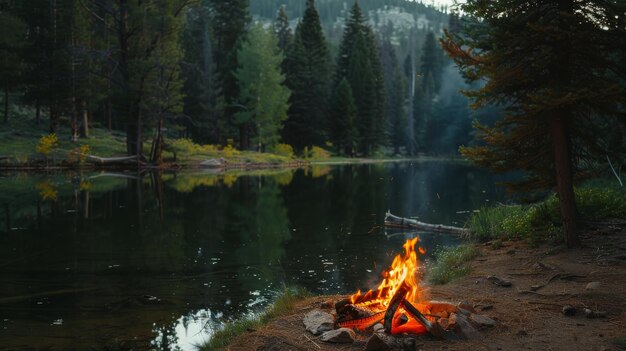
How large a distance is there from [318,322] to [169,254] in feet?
23.7

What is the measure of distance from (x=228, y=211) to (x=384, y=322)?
15385 millimetres

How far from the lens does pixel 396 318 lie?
6629 mm

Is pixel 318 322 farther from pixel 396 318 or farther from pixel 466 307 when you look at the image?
pixel 466 307

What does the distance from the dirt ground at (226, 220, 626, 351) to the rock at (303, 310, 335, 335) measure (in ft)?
0.34

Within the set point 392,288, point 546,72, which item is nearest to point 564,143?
point 546,72

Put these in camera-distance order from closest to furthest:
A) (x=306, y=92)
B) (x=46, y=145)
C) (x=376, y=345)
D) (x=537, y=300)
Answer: (x=376, y=345), (x=537, y=300), (x=46, y=145), (x=306, y=92)

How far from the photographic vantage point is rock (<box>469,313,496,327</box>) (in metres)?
6.81

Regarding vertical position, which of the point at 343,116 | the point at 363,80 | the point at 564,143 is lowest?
the point at 564,143

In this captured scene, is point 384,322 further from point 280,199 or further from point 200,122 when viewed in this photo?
point 200,122

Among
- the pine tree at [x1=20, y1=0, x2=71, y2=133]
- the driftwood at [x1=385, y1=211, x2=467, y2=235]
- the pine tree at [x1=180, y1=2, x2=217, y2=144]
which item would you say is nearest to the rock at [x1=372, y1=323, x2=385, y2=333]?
the driftwood at [x1=385, y1=211, x2=467, y2=235]

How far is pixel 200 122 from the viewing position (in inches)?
2307

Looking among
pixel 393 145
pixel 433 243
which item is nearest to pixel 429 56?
pixel 393 145

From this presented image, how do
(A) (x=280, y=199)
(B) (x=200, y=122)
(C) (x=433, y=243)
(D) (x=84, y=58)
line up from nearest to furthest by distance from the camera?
(C) (x=433, y=243) → (A) (x=280, y=199) → (D) (x=84, y=58) → (B) (x=200, y=122)

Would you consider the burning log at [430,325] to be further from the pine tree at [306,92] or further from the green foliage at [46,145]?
the pine tree at [306,92]
